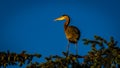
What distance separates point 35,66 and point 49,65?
55 cm

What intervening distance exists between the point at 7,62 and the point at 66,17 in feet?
35.9

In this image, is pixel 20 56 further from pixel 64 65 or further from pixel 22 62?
pixel 64 65

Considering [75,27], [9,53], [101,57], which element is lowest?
[101,57]

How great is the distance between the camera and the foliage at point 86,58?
49.3 ft

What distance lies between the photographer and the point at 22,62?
16.1 meters

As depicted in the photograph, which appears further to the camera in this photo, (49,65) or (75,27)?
(75,27)

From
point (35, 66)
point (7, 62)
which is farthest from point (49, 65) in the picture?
point (7, 62)

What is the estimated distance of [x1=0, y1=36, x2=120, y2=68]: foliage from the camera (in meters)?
15.0

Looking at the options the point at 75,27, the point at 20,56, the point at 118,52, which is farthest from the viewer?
the point at 75,27

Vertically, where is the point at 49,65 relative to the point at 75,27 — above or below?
below

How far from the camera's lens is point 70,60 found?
15781 mm

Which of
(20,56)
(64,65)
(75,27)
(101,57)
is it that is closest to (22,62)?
(20,56)

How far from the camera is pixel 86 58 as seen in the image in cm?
1591

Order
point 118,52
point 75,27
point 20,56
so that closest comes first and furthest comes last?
point 118,52, point 20,56, point 75,27
